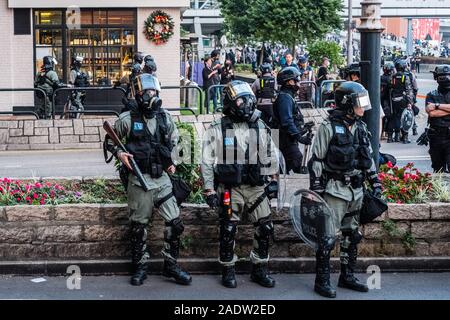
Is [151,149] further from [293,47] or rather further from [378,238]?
[293,47]

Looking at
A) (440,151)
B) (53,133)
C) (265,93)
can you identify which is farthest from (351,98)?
(53,133)

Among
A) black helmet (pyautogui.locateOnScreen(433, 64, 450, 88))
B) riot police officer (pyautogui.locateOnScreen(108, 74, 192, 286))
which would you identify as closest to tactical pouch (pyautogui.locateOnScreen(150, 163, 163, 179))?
riot police officer (pyautogui.locateOnScreen(108, 74, 192, 286))

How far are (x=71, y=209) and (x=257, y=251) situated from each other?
191 cm

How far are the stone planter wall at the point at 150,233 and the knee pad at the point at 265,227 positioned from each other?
54 cm

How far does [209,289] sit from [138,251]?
2.49 feet

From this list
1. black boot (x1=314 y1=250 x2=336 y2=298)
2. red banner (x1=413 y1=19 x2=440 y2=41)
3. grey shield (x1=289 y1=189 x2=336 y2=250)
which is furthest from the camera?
red banner (x1=413 y1=19 x2=440 y2=41)

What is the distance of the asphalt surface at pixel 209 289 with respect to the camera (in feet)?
25.9

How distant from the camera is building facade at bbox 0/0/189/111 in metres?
24.1

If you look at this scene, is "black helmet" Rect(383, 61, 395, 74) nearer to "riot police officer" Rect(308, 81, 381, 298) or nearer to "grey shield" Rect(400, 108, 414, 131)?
"grey shield" Rect(400, 108, 414, 131)

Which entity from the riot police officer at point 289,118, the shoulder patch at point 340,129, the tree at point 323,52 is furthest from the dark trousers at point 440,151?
the tree at point 323,52

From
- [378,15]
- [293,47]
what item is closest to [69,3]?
[293,47]

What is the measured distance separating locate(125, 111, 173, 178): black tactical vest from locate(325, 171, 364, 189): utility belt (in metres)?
1.54
